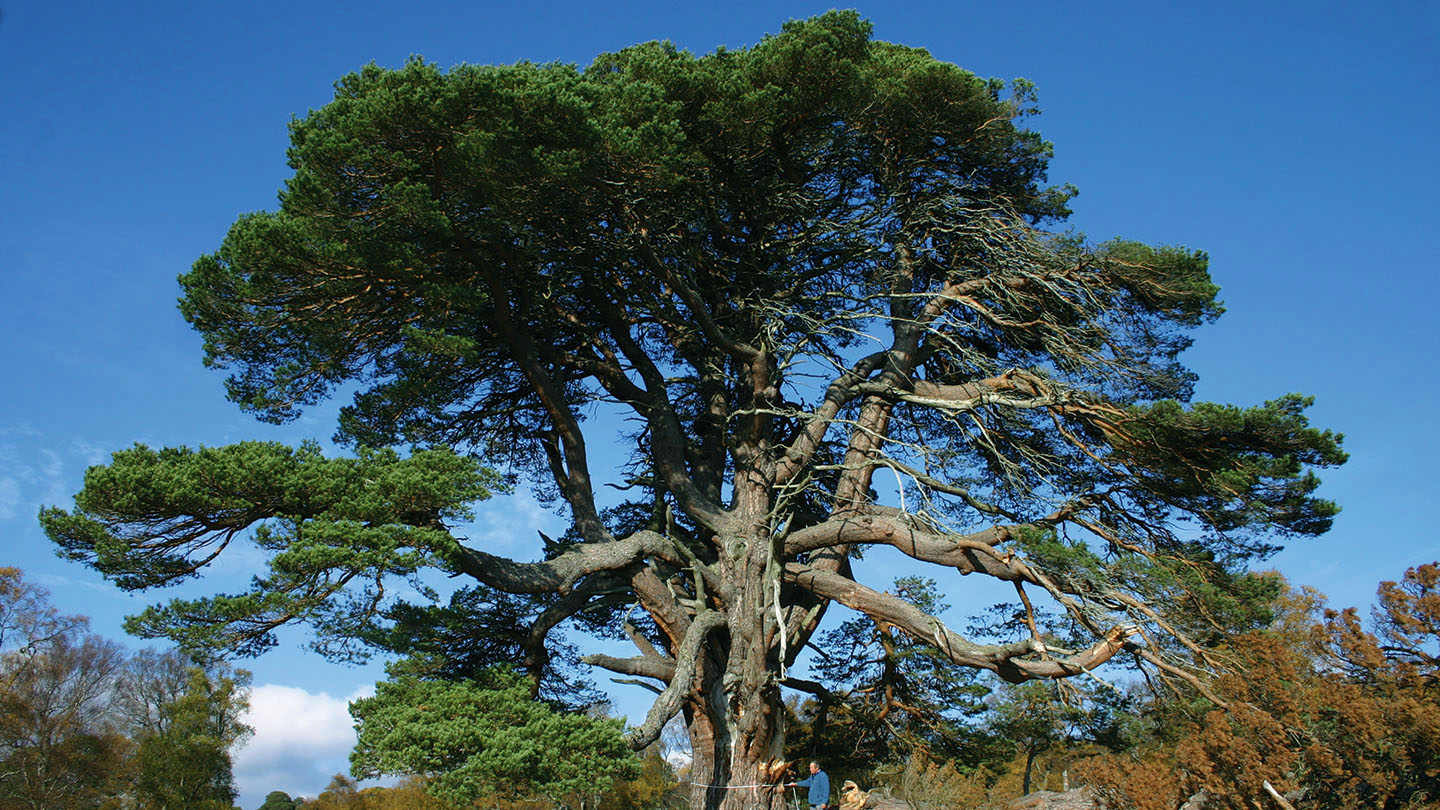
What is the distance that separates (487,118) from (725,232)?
16.4ft

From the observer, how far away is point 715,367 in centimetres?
1472

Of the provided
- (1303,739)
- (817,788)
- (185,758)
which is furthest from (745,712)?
(185,758)

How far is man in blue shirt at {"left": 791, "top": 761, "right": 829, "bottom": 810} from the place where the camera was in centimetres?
1208

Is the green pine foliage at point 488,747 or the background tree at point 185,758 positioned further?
the background tree at point 185,758

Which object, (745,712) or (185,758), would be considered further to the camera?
(185,758)

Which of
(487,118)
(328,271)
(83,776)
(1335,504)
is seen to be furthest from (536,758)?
(83,776)

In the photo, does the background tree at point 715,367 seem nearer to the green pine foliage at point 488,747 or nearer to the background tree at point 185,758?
the green pine foliage at point 488,747

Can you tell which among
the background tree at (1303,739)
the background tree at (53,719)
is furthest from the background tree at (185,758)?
the background tree at (1303,739)

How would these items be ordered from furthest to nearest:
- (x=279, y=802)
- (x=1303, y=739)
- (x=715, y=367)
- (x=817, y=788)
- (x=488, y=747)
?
(x=279, y=802) < (x=715, y=367) < (x=817, y=788) < (x=1303, y=739) < (x=488, y=747)

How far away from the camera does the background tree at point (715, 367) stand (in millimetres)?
10164

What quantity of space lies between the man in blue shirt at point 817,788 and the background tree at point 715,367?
0.70 m

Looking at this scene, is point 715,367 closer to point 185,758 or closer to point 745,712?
point 745,712

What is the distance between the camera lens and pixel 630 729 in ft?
34.0

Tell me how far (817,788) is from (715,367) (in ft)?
20.7
